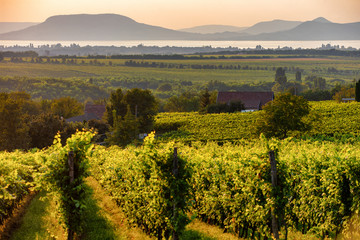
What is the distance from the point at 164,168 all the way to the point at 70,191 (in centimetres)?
301

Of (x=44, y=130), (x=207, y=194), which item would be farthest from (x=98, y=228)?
(x=44, y=130)

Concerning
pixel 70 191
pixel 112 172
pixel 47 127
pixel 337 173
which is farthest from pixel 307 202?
pixel 47 127

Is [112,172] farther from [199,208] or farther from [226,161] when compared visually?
[226,161]

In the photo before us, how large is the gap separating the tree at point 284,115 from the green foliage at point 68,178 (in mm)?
28225

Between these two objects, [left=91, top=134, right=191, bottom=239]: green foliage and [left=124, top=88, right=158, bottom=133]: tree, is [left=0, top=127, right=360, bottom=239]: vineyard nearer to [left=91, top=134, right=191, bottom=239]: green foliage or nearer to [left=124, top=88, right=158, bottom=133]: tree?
[left=91, top=134, right=191, bottom=239]: green foliage

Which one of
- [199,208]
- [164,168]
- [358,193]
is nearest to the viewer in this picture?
[358,193]

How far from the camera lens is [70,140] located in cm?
1395

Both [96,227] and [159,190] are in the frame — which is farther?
[96,227]

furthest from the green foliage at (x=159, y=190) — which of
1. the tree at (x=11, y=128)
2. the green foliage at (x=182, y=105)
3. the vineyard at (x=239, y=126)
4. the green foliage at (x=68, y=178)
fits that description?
the green foliage at (x=182, y=105)

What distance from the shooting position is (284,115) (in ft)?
131

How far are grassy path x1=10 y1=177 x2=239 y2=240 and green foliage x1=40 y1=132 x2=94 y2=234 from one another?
48cm

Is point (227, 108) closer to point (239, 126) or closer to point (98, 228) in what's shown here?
point (239, 126)

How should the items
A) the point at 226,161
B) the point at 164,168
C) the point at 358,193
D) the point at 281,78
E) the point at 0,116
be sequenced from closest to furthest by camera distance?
the point at 358,193
the point at 164,168
the point at 226,161
the point at 0,116
the point at 281,78

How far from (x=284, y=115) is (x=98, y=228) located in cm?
2677
